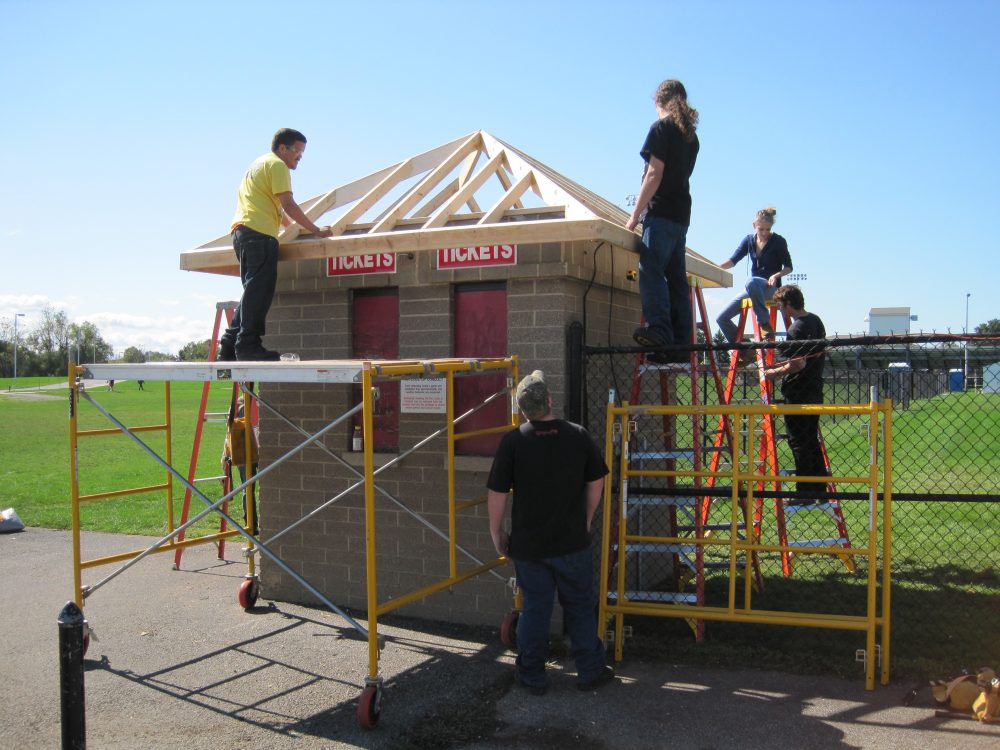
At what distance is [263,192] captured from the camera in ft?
22.4

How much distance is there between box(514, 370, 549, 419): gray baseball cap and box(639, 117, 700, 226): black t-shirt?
2112mm

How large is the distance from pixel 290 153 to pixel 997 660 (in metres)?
6.53

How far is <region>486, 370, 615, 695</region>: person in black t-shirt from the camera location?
17.0ft

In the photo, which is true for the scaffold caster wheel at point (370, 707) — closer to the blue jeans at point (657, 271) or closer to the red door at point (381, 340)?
the red door at point (381, 340)

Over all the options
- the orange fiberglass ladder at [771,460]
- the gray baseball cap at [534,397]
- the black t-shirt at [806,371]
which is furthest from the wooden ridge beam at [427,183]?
the black t-shirt at [806,371]

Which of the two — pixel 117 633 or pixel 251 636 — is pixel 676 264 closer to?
pixel 251 636

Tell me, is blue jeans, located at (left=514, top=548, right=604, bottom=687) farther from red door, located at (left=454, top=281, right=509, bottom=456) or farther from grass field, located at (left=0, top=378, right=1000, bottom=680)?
red door, located at (left=454, top=281, right=509, bottom=456)

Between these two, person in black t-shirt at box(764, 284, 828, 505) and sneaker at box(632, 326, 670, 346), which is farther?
person in black t-shirt at box(764, 284, 828, 505)

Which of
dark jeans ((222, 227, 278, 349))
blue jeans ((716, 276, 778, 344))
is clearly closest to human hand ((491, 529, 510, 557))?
dark jeans ((222, 227, 278, 349))

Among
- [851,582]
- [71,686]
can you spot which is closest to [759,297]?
[851,582]

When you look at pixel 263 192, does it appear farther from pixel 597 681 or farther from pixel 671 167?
pixel 597 681

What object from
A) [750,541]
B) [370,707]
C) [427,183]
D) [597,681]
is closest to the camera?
[370,707]

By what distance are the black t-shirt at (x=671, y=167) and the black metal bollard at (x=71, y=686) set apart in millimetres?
4821

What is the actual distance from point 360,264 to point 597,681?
12.8ft
